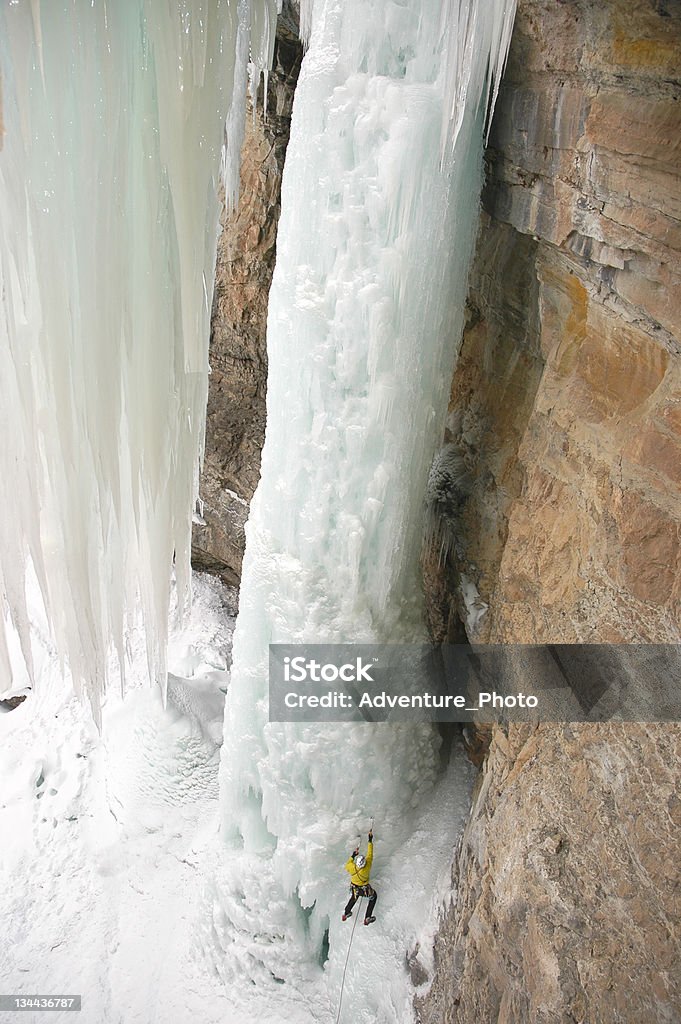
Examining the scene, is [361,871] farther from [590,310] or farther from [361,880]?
[590,310]

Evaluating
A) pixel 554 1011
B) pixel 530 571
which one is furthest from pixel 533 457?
pixel 554 1011

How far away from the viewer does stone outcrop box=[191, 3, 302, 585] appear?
481 cm

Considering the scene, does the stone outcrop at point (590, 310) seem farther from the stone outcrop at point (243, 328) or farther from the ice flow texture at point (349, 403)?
the stone outcrop at point (243, 328)

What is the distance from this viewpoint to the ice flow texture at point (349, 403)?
9.82 feet

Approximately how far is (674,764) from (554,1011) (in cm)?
111

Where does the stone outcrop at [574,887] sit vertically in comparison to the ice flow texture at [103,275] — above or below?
below

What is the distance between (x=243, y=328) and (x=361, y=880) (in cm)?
399

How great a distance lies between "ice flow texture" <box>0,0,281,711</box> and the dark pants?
1.77 meters

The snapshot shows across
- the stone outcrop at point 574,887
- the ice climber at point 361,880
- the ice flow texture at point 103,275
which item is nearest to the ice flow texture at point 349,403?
the ice climber at point 361,880

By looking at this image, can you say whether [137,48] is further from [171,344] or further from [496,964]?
[496,964]

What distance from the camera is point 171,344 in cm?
309

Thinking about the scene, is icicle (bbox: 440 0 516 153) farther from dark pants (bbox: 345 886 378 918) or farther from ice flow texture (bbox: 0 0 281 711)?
dark pants (bbox: 345 886 378 918)

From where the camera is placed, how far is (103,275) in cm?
279

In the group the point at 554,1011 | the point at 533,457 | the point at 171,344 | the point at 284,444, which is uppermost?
the point at 171,344
